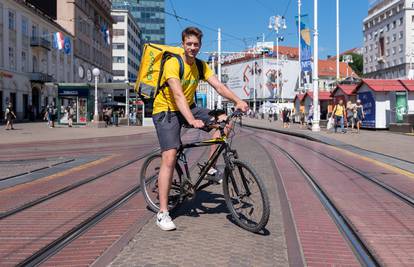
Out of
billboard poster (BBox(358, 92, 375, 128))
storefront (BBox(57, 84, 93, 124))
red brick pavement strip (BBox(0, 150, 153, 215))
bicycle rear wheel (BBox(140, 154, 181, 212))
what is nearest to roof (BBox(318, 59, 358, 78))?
storefront (BBox(57, 84, 93, 124))

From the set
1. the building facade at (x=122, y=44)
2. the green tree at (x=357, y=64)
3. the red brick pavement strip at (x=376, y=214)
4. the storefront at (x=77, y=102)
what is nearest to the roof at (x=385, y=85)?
the red brick pavement strip at (x=376, y=214)

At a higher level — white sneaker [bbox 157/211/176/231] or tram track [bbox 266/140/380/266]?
white sneaker [bbox 157/211/176/231]

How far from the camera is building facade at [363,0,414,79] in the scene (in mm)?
89500

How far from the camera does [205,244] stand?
14.6ft

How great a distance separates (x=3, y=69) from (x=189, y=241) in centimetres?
4471

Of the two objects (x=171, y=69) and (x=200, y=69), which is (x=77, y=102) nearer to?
(x=200, y=69)

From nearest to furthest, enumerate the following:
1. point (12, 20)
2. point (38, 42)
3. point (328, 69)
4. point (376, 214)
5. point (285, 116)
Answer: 1. point (376, 214)
2. point (285, 116)
3. point (12, 20)
4. point (38, 42)
5. point (328, 69)

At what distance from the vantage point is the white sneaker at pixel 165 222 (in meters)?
4.88

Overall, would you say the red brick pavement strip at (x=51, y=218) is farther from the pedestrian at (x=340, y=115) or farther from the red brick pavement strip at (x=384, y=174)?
the pedestrian at (x=340, y=115)

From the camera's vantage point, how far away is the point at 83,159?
498 inches

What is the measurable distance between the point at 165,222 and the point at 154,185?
0.99 meters

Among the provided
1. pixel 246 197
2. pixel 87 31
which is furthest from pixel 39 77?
pixel 246 197

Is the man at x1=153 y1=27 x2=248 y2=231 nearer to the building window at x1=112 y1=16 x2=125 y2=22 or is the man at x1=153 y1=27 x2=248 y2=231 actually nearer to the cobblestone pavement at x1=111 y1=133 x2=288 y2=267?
the cobblestone pavement at x1=111 y1=133 x2=288 y2=267

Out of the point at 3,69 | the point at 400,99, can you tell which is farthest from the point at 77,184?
the point at 3,69
